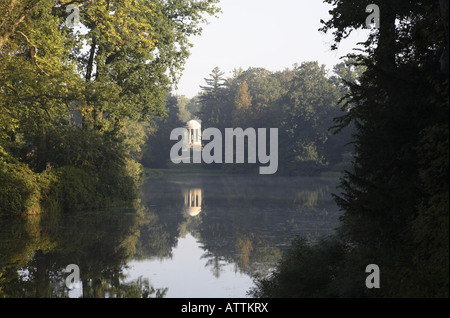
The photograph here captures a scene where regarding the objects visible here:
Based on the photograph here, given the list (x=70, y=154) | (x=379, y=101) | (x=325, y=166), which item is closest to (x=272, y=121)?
(x=325, y=166)

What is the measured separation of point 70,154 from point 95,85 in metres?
4.02

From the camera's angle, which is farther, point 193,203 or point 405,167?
point 193,203

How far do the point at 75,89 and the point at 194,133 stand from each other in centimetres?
9994

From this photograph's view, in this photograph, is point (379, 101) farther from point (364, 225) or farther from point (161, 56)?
point (161, 56)

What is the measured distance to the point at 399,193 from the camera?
29.7 feet

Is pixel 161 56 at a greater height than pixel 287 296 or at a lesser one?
greater

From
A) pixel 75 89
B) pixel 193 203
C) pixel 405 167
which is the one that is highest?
pixel 75 89

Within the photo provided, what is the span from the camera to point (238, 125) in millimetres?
100062

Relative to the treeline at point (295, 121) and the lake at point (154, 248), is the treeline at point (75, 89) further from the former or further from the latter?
the treeline at point (295, 121)

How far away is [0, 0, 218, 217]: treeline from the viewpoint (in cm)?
2442

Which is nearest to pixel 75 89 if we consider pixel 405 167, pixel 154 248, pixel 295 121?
pixel 154 248

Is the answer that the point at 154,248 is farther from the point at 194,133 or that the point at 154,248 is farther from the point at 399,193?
the point at 194,133

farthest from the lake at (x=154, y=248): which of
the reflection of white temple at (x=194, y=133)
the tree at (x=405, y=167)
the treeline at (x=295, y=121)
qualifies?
the reflection of white temple at (x=194, y=133)

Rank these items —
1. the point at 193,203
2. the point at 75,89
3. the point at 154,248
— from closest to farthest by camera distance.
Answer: the point at 154,248
the point at 75,89
the point at 193,203
